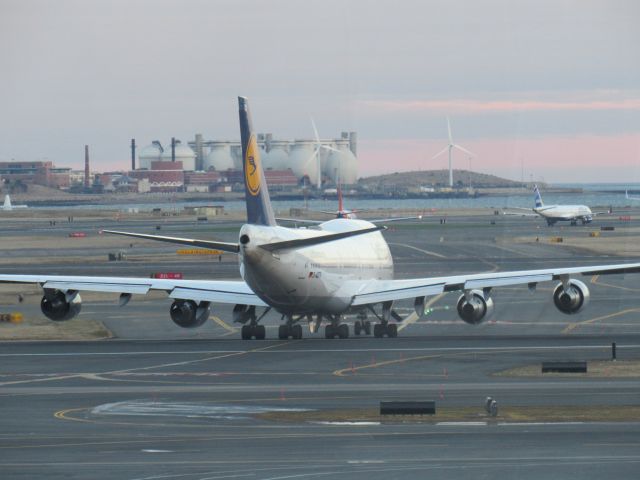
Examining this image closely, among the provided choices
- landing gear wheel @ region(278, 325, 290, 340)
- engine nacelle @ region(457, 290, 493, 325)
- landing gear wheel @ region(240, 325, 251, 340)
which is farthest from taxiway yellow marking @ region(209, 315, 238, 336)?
engine nacelle @ region(457, 290, 493, 325)

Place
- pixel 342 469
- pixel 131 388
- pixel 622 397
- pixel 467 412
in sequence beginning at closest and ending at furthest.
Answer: pixel 342 469 < pixel 467 412 < pixel 622 397 < pixel 131 388

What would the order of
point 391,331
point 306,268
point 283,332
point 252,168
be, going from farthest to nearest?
point 391,331 → point 283,332 → point 306,268 → point 252,168

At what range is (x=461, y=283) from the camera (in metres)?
67.2

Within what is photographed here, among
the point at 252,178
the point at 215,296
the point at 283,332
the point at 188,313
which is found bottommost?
the point at 283,332

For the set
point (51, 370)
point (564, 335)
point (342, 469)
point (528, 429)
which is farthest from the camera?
point (564, 335)

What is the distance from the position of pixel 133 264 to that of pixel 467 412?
9519 centimetres

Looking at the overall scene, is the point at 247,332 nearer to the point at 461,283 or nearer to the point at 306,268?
the point at 306,268

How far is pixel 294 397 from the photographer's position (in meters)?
50.2

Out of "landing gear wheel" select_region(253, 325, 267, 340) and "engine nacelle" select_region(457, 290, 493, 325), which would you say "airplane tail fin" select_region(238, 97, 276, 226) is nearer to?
"landing gear wheel" select_region(253, 325, 267, 340)

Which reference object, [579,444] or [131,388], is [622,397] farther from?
[131,388]

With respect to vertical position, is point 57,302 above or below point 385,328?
above

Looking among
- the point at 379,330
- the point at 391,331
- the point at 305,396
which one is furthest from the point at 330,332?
the point at 305,396

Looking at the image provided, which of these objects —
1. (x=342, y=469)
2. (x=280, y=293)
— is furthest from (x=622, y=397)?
(x=280, y=293)

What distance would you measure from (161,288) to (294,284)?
786 centimetres
